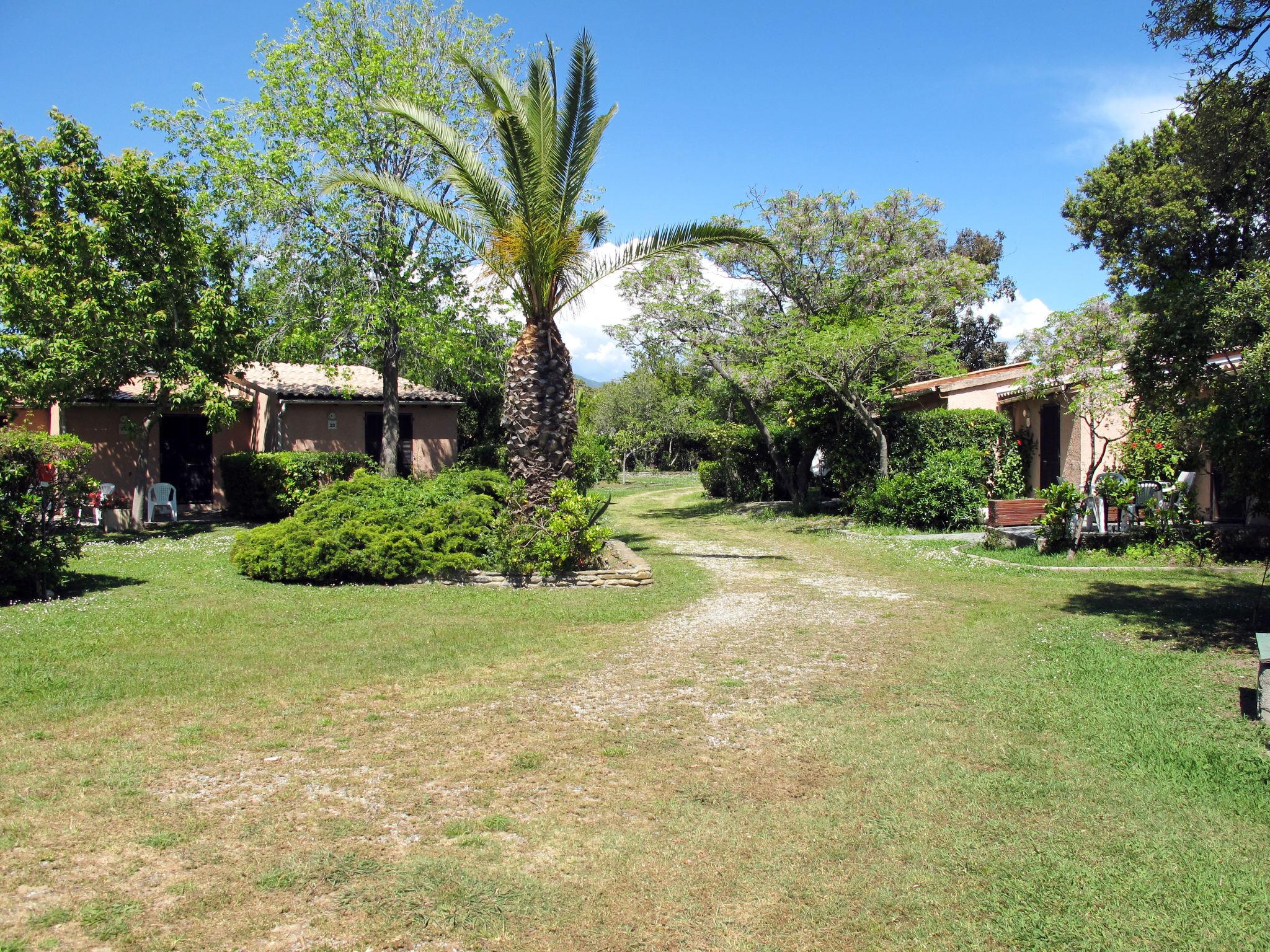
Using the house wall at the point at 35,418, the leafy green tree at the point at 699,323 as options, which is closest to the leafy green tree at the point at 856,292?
the leafy green tree at the point at 699,323

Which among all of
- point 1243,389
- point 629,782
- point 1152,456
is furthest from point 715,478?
point 629,782

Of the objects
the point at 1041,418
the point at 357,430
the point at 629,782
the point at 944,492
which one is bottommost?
the point at 629,782

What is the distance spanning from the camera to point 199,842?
405cm

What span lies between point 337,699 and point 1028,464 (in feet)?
52.8

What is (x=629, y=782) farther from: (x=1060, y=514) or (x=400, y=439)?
(x=400, y=439)

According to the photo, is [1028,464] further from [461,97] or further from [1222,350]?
[461,97]

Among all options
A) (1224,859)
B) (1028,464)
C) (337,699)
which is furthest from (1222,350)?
(1028,464)

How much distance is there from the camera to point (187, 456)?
22.0 meters

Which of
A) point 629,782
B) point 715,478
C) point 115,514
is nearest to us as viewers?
point 629,782

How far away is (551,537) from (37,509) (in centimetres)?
614

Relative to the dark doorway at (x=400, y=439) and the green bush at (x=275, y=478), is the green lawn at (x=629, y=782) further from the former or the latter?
the dark doorway at (x=400, y=439)

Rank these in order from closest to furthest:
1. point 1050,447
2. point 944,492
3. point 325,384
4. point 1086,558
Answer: point 1086,558 → point 944,492 → point 1050,447 → point 325,384

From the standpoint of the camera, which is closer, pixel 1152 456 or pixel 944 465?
pixel 1152 456

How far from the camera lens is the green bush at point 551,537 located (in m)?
11.4
